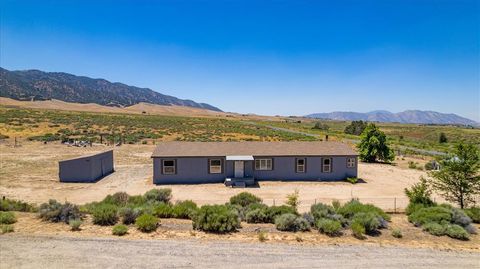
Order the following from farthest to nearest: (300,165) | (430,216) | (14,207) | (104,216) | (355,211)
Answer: (300,165) → (14,207) → (355,211) → (430,216) → (104,216)

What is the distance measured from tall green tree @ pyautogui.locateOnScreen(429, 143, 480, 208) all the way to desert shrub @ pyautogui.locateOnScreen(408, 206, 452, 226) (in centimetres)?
330

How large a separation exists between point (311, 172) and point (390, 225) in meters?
12.2

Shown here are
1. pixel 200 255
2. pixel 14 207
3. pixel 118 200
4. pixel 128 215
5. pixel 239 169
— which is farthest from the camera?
pixel 239 169

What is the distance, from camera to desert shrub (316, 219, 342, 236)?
1246cm

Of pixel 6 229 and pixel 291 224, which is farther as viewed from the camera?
pixel 291 224

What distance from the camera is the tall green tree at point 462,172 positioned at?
16297 mm

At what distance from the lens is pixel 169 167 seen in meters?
24.8

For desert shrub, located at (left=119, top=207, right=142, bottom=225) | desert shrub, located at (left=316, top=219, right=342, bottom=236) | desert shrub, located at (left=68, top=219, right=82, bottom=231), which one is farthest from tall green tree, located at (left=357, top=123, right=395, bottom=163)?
desert shrub, located at (left=68, top=219, right=82, bottom=231)

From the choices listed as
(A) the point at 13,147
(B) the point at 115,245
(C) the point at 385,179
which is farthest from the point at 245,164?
(A) the point at 13,147

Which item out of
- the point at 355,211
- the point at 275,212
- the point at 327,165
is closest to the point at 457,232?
the point at 355,211

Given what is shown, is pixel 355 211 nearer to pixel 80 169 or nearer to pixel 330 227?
pixel 330 227

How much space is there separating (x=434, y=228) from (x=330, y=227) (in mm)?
4128

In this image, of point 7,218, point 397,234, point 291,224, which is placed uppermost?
point 7,218

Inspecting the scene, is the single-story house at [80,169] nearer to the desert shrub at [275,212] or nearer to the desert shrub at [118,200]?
the desert shrub at [118,200]
